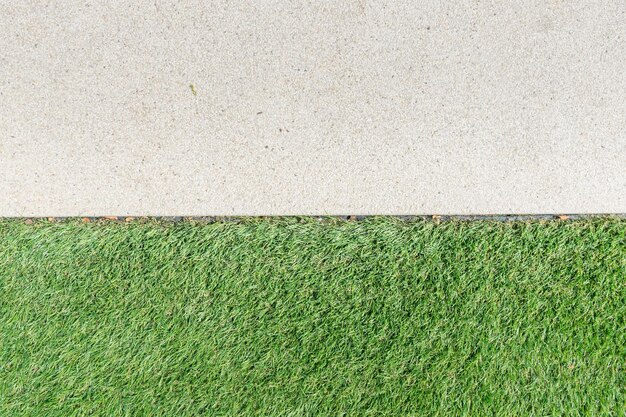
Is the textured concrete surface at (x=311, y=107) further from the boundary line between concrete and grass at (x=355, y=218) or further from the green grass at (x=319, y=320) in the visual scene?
the green grass at (x=319, y=320)

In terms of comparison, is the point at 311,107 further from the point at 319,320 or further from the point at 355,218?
the point at 319,320

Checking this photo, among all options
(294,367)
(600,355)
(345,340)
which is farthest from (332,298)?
(600,355)

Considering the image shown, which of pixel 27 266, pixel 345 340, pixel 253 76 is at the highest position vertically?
pixel 253 76

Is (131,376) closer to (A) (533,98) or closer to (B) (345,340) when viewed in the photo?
(B) (345,340)

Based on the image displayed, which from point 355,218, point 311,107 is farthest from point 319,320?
point 311,107

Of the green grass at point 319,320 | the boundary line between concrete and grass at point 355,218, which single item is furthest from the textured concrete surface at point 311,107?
the green grass at point 319,320

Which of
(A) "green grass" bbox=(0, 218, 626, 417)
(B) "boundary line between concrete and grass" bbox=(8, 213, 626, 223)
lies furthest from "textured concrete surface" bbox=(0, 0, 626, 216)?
(A) "green grass" bbox=(0, 218, 626, 417)
